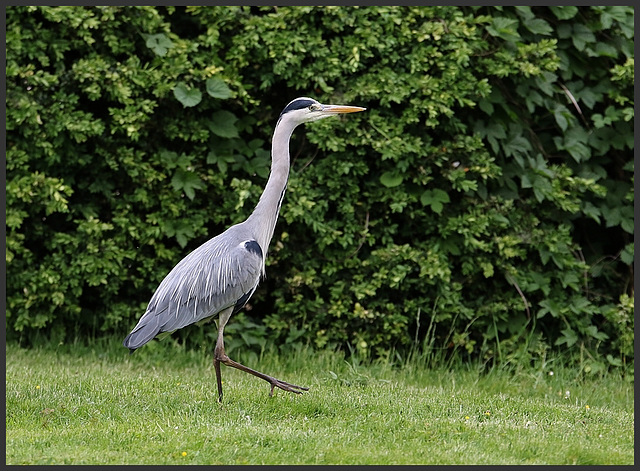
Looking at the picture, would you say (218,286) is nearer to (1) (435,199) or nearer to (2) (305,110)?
(2) (305,110)

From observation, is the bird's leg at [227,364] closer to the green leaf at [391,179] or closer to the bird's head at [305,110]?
the bird's head at [305,110]

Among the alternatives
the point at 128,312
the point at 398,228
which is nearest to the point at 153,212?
the point at 128,312

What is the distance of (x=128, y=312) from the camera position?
7.86 metres

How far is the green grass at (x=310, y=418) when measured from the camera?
456cm

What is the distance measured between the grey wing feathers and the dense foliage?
5.73 feet

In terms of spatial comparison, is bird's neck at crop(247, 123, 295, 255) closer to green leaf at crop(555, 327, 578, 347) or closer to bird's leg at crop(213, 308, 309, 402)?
bird's leg at crop(213, 308, 309, 402)

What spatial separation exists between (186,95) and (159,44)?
1.70ft

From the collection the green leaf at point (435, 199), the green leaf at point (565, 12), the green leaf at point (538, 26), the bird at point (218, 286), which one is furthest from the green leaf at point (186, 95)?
the green leaf at point (565, 12)

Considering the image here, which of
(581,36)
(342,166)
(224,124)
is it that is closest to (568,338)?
(342,166)

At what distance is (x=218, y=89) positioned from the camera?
7395mm

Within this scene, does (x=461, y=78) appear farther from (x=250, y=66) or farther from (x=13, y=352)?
(x=13, y=352)

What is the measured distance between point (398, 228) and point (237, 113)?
1813mm

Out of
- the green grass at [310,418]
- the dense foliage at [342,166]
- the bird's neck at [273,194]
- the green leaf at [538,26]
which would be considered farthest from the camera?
the green leaf at [538,26]

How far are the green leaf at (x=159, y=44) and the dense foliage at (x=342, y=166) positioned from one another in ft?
0.07
